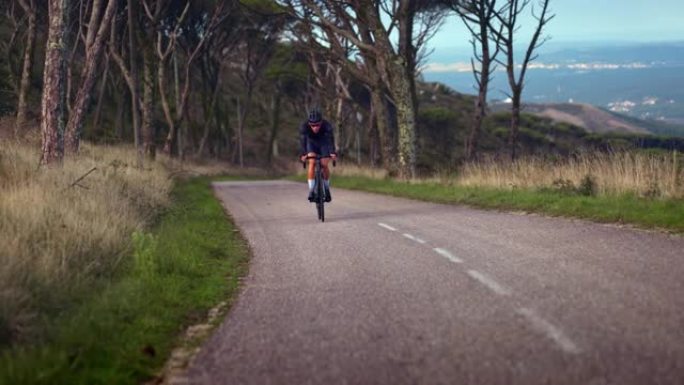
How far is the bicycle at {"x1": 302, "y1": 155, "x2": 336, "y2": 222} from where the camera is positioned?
583 inches

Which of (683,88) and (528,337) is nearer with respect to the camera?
(528,337)

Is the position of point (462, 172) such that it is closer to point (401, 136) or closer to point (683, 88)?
point (401, 136)

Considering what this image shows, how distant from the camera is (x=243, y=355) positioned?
5.62 meters

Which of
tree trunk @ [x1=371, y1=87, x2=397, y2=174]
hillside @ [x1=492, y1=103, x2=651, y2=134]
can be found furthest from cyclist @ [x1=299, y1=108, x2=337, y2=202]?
hillside @ [x1=492, y1=103, x2=651, y2=134]

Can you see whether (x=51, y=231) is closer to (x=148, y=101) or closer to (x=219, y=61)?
(x=148, y=101)

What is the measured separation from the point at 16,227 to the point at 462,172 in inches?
654

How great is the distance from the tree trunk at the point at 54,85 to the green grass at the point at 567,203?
9175 millimetres

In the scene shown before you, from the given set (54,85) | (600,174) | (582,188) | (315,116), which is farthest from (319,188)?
(600,174)

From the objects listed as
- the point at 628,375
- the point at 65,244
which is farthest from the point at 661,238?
the point at 65,244

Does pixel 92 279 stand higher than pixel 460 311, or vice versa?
pixel 92 279

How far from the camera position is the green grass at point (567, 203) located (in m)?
12.1

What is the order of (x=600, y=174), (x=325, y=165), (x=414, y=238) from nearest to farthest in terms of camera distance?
(x=414, y=238) → (x=325, y=165) → (x=600, y=174)

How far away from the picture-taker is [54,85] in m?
15.8

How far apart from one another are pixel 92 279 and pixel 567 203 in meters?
9.95
